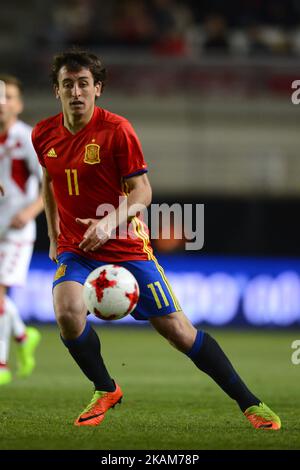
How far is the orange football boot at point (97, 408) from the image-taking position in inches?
223

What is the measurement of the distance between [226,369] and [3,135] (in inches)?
145

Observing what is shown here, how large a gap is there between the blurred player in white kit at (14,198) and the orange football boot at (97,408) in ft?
8.34

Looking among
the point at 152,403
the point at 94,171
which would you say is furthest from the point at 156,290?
the point at 152,403

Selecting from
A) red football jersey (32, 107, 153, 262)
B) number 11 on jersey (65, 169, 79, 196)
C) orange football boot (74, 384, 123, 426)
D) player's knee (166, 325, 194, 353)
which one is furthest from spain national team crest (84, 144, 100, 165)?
orange football boot (74, 384, 123, 426)

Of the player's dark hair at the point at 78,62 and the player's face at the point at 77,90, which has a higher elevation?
the player's dark hair at the point at 78,62

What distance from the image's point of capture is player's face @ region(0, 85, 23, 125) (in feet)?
27.1

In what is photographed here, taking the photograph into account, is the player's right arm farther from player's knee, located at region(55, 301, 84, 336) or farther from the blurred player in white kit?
the blurred player in white kit

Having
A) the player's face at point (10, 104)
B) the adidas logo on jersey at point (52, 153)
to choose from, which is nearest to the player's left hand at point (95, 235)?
the adidas logo on jersey at point (52, 153)

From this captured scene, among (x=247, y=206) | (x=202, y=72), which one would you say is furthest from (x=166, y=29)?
(x=247, y=206)

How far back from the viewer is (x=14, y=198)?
856 cm

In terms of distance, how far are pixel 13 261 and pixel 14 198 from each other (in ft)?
1.80

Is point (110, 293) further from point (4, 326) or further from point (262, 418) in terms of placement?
point (4, 326)

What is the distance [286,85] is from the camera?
16719 mm
